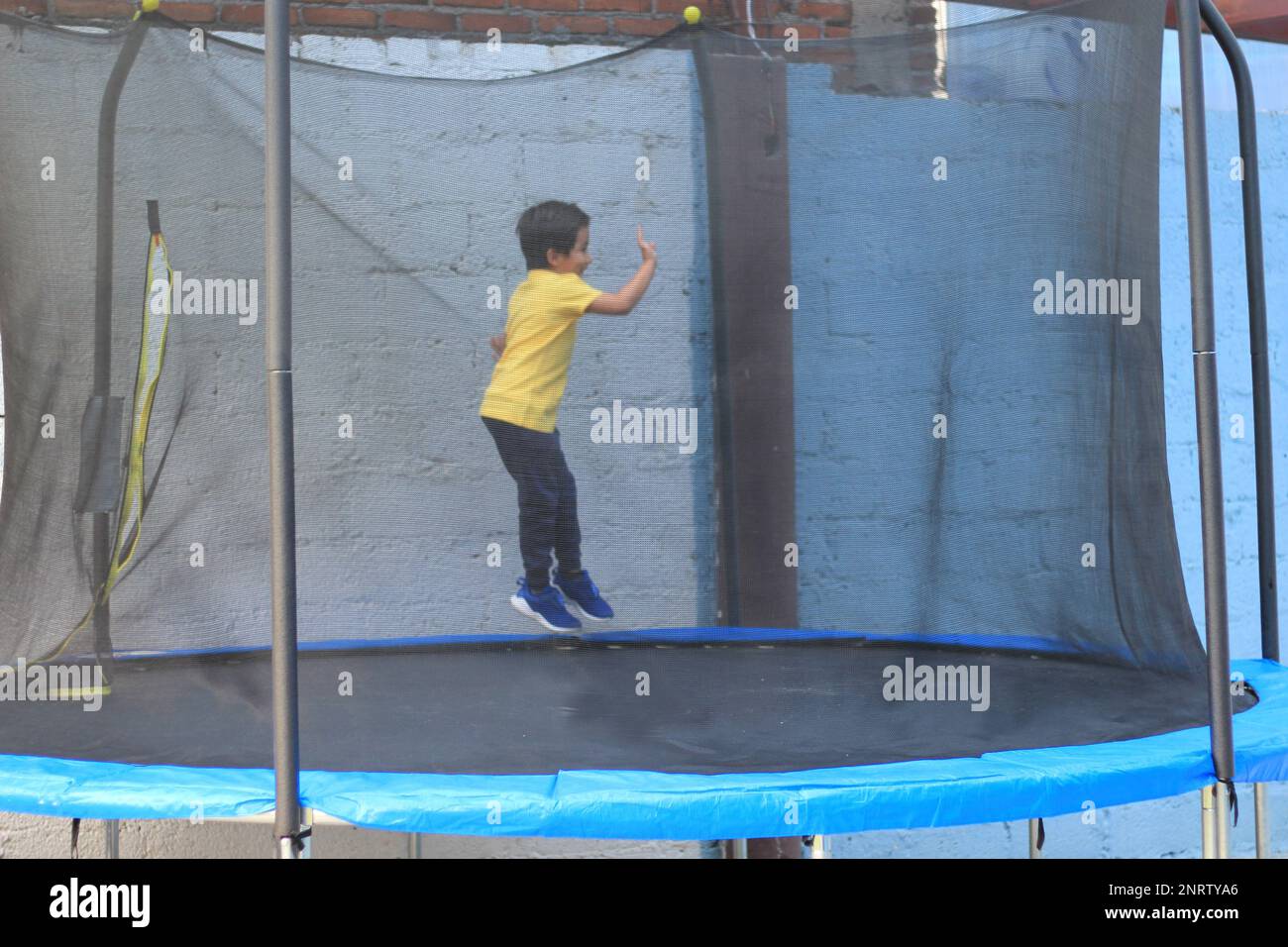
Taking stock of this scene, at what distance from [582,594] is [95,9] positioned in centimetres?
115

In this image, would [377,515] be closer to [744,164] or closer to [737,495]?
[737,495]

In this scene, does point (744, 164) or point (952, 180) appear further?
point (744, 164)

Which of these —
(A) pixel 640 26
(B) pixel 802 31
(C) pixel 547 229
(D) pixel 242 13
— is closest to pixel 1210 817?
(C) pixel 547 229

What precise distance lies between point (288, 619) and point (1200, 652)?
1.29m

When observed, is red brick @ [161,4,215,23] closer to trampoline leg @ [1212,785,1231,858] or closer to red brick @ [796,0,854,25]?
red brick @ [796,0,854,25]

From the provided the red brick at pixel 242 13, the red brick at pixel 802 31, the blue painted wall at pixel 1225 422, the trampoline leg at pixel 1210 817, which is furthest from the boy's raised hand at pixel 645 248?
the blue painted wall at pixel 1225 422

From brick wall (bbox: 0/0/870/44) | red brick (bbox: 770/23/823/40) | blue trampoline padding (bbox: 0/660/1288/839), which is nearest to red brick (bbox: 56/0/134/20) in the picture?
brick wall (bbox: 0/0/870/44)

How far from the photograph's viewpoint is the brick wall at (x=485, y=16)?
5.84 ft

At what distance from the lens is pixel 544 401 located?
5.25 feet

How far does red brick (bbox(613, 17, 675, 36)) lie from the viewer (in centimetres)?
200

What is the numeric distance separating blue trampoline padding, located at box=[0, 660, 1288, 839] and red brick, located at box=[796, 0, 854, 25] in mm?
1131

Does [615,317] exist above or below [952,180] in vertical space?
below
